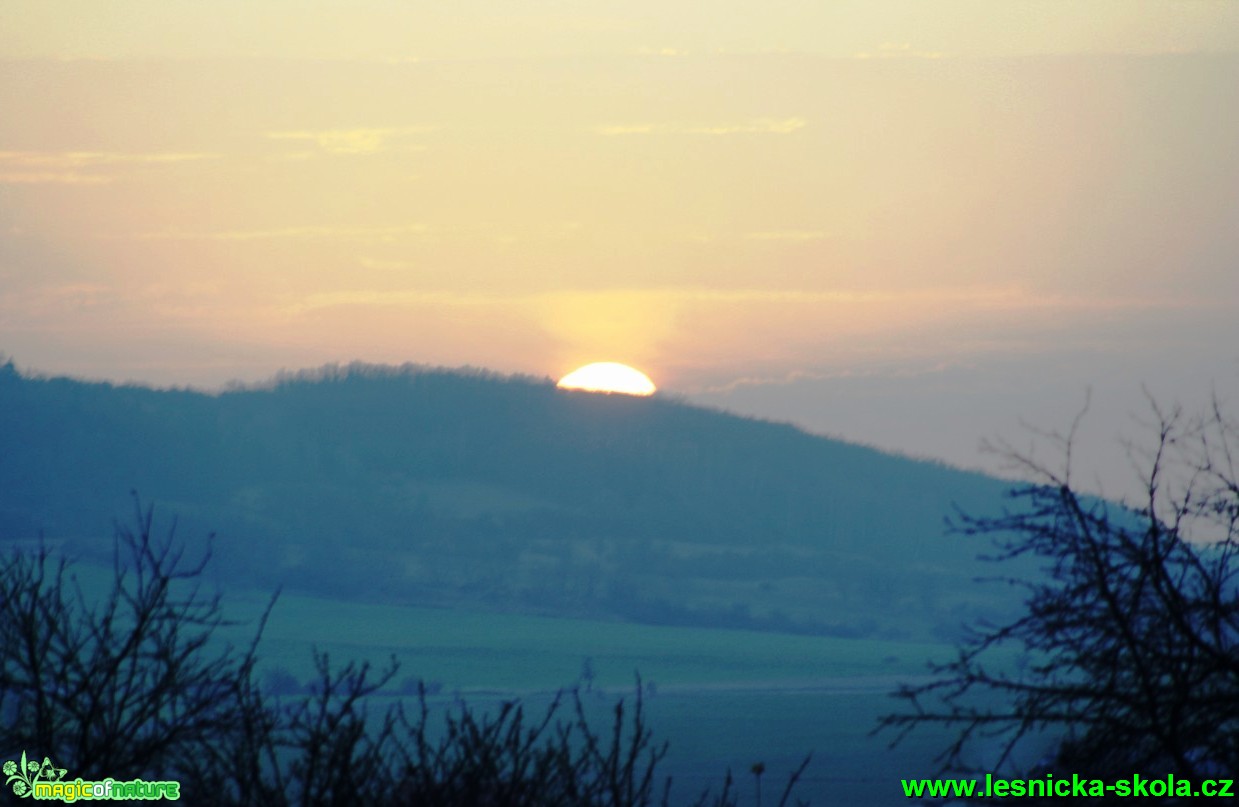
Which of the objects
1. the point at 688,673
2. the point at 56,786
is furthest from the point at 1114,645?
the point at 688,673

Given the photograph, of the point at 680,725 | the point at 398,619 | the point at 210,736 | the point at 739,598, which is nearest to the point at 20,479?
the point at 398,619

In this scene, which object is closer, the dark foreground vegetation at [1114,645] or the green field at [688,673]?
the dark foreground vegetation at [1114,645]

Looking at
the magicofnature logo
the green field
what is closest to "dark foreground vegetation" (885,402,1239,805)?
the magicofnature logo

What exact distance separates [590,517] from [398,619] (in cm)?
4548

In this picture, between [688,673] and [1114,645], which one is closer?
[1114,645]

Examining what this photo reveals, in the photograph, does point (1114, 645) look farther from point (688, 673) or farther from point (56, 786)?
point (688, 673)

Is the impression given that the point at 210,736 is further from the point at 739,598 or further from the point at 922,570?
the point at 922,570

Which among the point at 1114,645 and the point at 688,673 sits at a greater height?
the point at 688,673

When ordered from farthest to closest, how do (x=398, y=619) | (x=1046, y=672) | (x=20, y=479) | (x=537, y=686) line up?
1. (x=20, y=479)
2. (x=398, y=619)
3. (x=537, y=686)
4. (x=1046, y=672)

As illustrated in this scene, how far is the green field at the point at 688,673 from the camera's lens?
98.6 m

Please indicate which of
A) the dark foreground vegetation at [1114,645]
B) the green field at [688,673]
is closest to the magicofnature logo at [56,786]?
the dark foreground vegetation at [1114,645]

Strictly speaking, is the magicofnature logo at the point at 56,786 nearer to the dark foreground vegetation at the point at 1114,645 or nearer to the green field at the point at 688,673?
the dark foreground vegetation at the point at 1114,645

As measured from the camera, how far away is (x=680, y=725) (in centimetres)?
11281

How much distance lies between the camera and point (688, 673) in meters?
143
